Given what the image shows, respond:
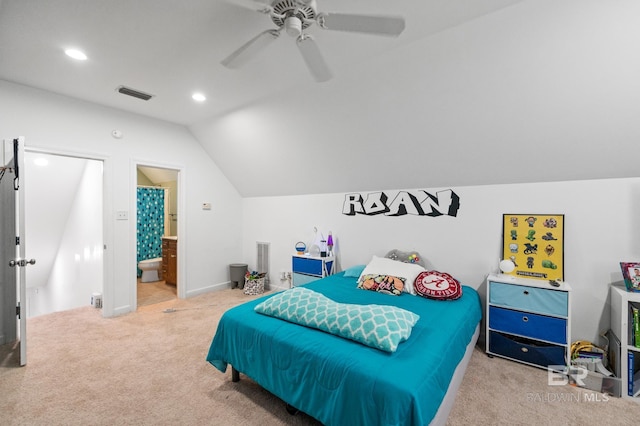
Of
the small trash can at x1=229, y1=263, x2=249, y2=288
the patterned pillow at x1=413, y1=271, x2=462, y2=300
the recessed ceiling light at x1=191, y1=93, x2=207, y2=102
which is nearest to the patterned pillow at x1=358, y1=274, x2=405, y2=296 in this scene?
the patterned pillow at x1=413, y1=271, x2=462, y2=300

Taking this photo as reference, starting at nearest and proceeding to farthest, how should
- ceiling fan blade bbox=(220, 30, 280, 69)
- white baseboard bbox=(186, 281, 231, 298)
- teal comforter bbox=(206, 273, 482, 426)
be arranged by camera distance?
teal comforter bbox=(206, 273, 482, 426) < ceiling fan blade bbox=(220, 30, 280, 69) < white baseboard bbox=(186, 281, 231, 298)

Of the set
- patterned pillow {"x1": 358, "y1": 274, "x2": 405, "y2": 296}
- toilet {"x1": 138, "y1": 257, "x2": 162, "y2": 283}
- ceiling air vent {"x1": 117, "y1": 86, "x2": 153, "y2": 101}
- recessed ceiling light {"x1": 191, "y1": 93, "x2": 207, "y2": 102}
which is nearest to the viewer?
patterned pillow {"x1": 358, "y1": 274, "x2": 405, "y2": 296}

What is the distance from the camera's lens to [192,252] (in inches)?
179

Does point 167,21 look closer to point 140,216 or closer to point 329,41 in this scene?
point 329,41

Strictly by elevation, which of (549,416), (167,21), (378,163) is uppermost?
(167,21)

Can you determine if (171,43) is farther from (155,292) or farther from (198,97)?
(155,292)

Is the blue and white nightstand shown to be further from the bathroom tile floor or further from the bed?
the bathroom tile floor

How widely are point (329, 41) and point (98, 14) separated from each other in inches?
61.9

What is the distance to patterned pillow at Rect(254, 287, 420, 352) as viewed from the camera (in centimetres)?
171

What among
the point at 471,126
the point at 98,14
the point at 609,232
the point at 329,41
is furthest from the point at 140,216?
the point at 609,232

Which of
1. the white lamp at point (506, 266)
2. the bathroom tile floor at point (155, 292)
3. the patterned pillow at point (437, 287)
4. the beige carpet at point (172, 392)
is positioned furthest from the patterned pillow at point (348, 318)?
the bathroom tile floor at point (155, 292)

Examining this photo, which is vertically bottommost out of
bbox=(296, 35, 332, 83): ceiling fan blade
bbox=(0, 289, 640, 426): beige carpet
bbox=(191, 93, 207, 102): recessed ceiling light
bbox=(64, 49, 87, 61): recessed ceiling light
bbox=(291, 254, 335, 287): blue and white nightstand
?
bbox=(0, 289, 640, 426): beige carpet

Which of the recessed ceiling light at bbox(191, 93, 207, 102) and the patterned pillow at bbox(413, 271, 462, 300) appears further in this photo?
the recessed ceiling light at bbox(191, 93, 207, 102)

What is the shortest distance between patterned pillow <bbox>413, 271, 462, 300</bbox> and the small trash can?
308cm
